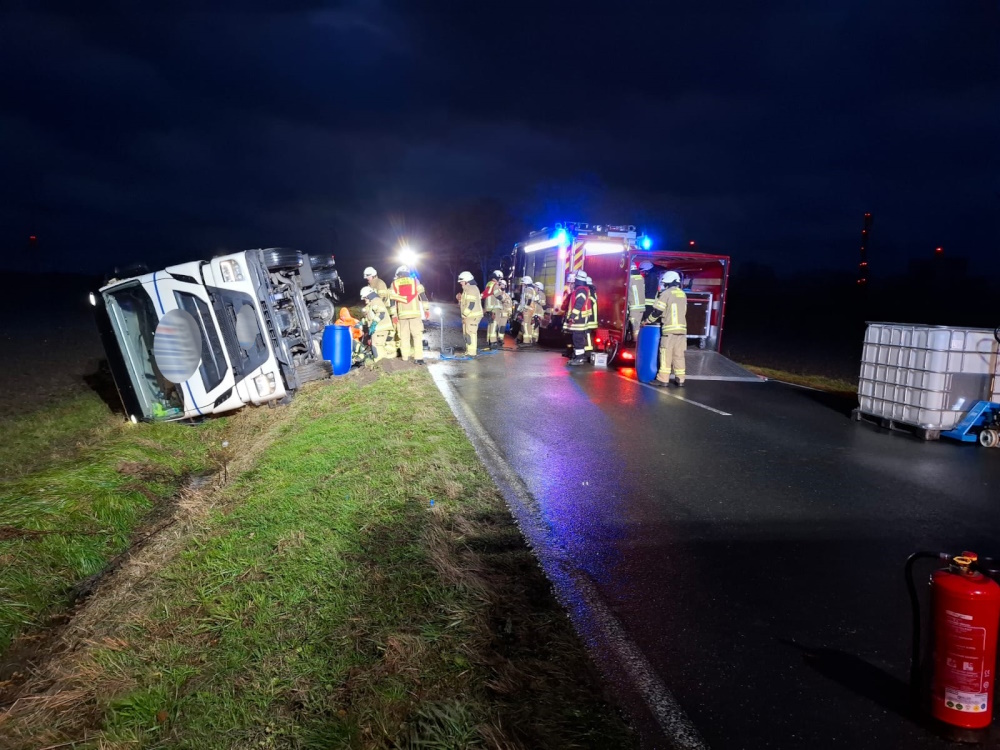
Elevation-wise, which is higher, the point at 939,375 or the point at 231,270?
the point at 231,270

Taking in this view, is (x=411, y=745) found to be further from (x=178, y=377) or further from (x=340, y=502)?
(x=178, y=377)

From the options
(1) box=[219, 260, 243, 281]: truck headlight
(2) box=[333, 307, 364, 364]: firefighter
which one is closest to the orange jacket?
(2) box=[333, 307, 364, 364]: firefighter

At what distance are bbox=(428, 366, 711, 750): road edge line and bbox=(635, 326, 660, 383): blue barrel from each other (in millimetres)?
6169

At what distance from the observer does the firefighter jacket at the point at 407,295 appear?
11258 mm

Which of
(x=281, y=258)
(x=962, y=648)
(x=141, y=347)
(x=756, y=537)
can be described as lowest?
(x=756, y=537)

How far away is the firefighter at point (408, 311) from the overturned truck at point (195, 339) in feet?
10.3

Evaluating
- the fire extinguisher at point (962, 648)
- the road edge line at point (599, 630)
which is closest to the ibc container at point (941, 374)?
the road edge line at point (599, 630)

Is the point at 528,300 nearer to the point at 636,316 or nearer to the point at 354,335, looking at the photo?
the point at 636,316

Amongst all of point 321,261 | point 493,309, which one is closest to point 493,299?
point 493,309

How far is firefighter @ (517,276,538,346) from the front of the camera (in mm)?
16188

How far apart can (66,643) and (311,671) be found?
1836mm

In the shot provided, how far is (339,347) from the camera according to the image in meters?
10.7

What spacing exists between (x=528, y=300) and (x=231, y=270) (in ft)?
30.9

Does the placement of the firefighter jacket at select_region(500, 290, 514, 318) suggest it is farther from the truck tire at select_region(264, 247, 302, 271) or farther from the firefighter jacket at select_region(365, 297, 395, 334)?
the truck tire at select_region(264, 247, 302, 271)
